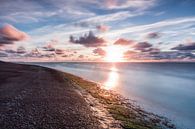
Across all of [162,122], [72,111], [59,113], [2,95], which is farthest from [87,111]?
[2,95]

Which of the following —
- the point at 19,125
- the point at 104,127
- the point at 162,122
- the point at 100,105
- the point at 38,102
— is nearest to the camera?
the point at 19,125

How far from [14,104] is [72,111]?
816cm

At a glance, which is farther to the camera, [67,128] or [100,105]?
[100,105]

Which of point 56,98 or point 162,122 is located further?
point 56,98

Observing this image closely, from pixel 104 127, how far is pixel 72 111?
6327mm

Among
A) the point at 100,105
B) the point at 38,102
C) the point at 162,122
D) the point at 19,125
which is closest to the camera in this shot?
the point at 19,125

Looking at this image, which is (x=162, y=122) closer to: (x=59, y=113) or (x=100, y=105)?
(x=100, y=105)

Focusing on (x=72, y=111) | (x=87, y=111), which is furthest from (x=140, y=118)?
(x=72, y=111)

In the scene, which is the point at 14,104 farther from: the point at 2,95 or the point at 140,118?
the point at 140,118

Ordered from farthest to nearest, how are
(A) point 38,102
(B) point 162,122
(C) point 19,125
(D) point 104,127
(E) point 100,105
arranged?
(E) point 100,105 < (A) point 38,102 < (B) point 162,122 < (D) point 104,127 < (C) point 19,125

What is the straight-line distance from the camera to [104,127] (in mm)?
24828

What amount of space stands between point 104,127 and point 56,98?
566 inches

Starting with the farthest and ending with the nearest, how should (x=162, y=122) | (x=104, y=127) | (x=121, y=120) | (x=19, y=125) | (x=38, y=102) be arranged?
(x=38, y=102) → (x=162, y=122) → (x=121, y=120) → (x=104, y=127) → (x=19, y=125)

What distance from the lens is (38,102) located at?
33281 millimetres
